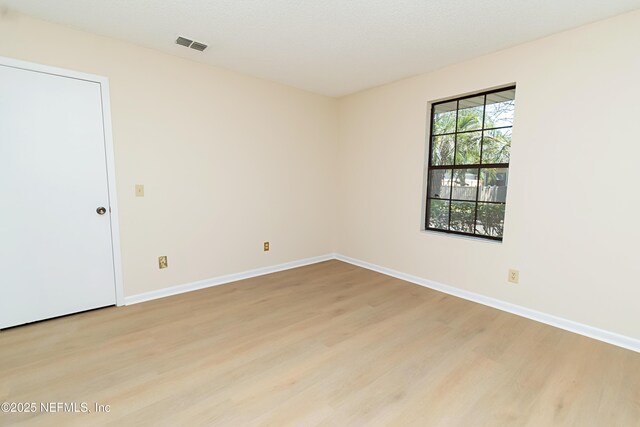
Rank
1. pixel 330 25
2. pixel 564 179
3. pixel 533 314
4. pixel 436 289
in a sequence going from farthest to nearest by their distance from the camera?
pixel 436 289 < pixel 533 314 < pixel 564 179 < pixel 330 25

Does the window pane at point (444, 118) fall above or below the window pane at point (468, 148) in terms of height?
above

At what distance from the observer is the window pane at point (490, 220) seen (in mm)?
3011

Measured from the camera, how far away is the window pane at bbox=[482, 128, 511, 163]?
2.89m

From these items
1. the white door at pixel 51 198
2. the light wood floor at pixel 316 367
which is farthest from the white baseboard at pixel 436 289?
the white door at pixel 51 198

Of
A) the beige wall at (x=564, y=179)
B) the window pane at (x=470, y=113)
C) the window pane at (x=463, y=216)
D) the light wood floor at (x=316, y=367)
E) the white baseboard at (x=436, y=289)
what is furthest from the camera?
the window pane at (x=463, y=216)

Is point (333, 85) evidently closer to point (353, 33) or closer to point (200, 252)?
point (353, 33)

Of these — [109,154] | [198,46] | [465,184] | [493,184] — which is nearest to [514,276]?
[493,184]

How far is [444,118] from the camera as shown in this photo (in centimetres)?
339

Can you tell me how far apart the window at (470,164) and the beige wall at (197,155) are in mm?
1638

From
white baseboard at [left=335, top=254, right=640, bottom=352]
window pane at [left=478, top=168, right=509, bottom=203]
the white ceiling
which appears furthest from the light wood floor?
the white ceiling

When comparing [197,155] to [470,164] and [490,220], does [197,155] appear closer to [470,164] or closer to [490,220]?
[470,164]

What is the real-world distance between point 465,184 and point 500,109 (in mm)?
797

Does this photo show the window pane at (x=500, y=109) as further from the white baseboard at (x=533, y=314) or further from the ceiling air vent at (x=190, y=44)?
the ceiling air vent at (x=190, y=44)

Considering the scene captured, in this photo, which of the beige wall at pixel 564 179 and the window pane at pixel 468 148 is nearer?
the beige wall at pixel 564 179
